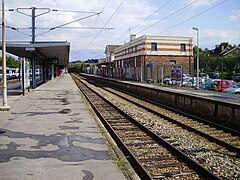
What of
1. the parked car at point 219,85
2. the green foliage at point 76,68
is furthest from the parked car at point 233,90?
the green foliage at point 76,68

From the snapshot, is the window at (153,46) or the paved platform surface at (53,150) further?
the window at (153,46)

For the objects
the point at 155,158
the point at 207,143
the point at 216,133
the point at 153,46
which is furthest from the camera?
the point at 153,46

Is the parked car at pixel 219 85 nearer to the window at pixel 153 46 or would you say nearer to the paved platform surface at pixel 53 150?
the paved platform surface at pixel 53 150

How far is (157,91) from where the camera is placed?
22.5 metres

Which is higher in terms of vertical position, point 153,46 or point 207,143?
point 153,46

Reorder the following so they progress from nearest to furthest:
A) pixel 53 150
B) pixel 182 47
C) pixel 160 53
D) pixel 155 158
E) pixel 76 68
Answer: pixel 155 158
pixel 53 150
pixel 160 53
pixel 182 47
pixel 76 68

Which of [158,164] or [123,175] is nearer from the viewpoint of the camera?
[123,175]

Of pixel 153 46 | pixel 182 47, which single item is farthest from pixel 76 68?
pixel 182 47

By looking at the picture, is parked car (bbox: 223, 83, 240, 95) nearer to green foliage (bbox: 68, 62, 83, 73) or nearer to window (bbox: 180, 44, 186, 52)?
window (bbox: 180, 44, 186, 52)

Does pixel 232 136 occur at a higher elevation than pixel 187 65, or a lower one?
lower

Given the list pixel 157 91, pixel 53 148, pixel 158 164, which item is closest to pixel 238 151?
pixel 158 164

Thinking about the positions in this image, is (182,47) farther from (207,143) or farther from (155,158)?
(155,158)

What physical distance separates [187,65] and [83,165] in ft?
174

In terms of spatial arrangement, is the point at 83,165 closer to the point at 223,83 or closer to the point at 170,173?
the point at 170,173
